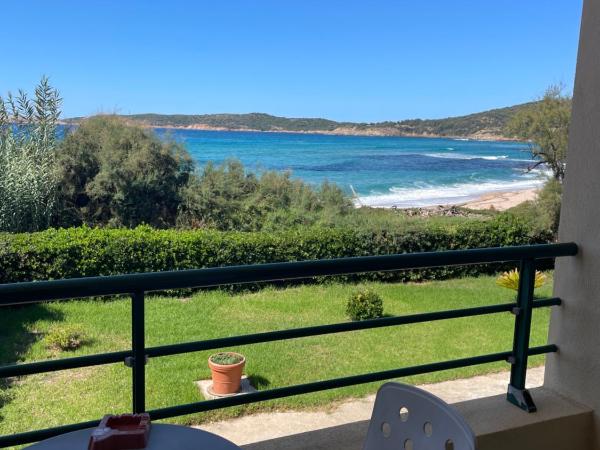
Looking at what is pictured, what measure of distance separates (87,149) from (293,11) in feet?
79.9

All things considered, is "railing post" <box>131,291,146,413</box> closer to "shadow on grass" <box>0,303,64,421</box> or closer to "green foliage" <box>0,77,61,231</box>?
"shadow on grass" <box>0,303,64,421</box>

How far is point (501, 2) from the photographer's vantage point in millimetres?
29531

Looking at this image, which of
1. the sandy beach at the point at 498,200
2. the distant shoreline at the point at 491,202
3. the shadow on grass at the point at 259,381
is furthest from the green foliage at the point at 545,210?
the shadow on grass at the point at 259,381

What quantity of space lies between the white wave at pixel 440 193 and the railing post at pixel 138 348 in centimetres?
2084

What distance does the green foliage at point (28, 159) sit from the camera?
9.98 meters

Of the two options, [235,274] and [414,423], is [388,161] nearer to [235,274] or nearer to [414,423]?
[235,274]

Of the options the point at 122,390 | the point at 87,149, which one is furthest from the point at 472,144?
the point at 122,390

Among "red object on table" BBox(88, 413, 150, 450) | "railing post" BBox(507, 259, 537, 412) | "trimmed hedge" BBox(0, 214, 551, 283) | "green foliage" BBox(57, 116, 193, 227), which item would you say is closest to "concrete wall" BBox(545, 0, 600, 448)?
"railing post" BBox(507, 259, 537, 412)

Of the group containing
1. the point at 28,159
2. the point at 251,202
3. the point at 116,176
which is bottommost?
the point at 251,202

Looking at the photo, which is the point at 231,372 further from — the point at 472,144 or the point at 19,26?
the point at 472,144

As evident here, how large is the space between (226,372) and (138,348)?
3923 mm

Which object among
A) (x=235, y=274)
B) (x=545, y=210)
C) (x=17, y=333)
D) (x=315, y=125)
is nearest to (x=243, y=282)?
(x=235, y=274)

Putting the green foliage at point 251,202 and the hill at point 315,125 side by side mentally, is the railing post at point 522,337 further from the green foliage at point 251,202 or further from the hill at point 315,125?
the hill at point 315,125

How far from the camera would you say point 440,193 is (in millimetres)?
25922
